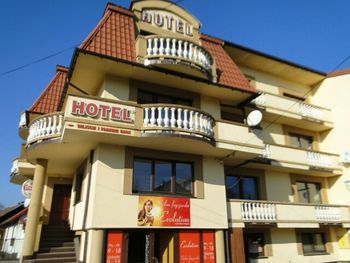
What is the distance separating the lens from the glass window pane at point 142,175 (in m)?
11.4

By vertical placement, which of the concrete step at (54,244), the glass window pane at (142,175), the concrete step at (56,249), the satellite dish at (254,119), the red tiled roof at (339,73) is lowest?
the concrete step at (56,249)

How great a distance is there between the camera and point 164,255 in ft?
39.3

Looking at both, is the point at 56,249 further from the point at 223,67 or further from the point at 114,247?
the point at 223,67

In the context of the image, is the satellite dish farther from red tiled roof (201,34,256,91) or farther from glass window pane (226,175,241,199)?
glass window pane (226,175,241,199)

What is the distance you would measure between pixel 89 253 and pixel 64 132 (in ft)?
13.9

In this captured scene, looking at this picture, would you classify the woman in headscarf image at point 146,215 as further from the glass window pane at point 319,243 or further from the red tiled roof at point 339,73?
the red tiled roof at point 339,73

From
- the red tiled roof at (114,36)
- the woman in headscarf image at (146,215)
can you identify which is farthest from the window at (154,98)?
the woman in headscarf image at (146,215)

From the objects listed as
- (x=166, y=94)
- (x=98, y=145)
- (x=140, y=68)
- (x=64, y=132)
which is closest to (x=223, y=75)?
(x=166, y=94)

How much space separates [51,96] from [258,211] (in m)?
13.0

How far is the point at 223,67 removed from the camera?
1519 centimetres

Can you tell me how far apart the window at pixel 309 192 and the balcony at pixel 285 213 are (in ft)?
5.26

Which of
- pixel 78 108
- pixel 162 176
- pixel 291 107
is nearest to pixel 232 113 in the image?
pixel 291 107

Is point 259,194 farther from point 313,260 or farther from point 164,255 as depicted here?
point 164,255

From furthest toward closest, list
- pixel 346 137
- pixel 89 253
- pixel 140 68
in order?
pixel 346 137, pixel 140 68, pixel 89 253
